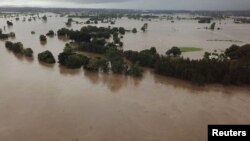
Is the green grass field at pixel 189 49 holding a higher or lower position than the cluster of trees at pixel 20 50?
lower

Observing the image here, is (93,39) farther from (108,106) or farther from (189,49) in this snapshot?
(108,106)

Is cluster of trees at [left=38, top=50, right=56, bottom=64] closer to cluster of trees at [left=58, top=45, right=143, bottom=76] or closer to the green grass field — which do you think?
cluster of trees at [left=58, top=45, right=143, bottom=76]

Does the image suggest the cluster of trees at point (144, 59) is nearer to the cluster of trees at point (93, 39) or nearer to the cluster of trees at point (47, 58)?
the cluster of trees at point (93, 39)

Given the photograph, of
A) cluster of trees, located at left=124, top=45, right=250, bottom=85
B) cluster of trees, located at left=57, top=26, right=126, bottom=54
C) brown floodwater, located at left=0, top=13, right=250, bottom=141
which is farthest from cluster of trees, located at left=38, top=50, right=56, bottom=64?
cluster of trees, located at left=124, top=45, right=250, bottom=85

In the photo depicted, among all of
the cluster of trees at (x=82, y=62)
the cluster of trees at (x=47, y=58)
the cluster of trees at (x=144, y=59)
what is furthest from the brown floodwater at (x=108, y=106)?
the cluster of trees at (x=47, y=58)

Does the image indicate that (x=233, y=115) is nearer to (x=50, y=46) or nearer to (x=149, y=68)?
(x=149, y=68)

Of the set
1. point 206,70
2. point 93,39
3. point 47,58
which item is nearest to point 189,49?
point 93,39

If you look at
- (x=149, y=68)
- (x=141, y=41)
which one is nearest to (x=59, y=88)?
(x=149, y=68)

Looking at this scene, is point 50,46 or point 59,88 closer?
point 59,88
